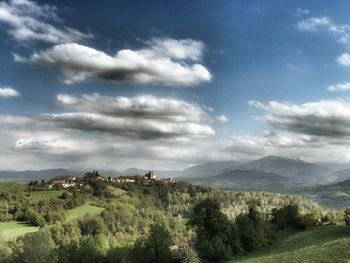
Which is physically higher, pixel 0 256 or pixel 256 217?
pixel 256 217

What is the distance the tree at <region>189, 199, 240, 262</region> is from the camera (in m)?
84.9

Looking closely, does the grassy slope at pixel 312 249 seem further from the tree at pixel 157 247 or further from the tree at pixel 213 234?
the tree at pixel 157 247

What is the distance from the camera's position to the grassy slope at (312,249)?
47.2 meters

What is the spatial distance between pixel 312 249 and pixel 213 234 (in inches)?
1319

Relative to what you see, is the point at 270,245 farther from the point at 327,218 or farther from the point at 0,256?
the point at 0,256

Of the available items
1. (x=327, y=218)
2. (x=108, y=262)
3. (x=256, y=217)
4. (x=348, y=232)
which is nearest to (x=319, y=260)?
(x=348, y=232)

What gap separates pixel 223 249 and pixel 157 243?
17.8 meters

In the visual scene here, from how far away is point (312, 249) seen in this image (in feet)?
190

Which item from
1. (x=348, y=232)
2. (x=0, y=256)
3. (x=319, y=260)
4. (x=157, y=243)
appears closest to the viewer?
(x=319, y=260)

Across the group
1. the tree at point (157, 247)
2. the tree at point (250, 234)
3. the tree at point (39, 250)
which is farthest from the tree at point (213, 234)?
the tree at point (39, 250)

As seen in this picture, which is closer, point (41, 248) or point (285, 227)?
point (285, 227)

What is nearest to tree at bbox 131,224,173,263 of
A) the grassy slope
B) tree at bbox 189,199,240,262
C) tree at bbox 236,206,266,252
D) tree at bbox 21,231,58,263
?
tree at bbox 189,199,240,262

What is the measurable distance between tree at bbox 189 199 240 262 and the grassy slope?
273 inches

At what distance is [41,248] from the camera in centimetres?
11012
